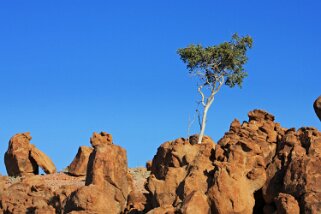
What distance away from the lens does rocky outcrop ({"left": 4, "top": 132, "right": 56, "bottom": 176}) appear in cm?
6353

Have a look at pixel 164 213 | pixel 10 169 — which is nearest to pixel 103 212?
pixel 164 213

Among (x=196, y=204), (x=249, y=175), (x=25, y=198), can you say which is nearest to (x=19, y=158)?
(x=25, y=198)

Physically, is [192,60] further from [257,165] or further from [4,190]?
[257,165]

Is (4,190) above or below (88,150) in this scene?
below

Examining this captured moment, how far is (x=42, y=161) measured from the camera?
211 ft

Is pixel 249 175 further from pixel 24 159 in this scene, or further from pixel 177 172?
pixel 24 159

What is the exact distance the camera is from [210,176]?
33.1 meters

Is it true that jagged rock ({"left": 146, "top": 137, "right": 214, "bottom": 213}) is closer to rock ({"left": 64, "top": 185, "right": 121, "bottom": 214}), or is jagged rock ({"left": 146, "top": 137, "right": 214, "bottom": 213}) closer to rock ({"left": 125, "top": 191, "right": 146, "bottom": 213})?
rock ({"left": 125, "top": 191, "right": 146, "bottom": 213})

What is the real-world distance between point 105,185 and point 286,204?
12.8m

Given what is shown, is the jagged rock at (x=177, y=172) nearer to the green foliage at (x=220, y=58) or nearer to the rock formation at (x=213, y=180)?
the rock formation at (x=213, y=180)

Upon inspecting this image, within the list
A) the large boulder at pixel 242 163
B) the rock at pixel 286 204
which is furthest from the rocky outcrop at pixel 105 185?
the rock at pixel 286 204

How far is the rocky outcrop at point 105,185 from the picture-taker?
34.6 meters

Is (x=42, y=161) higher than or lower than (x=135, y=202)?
higher

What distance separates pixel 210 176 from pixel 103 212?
5.93m
